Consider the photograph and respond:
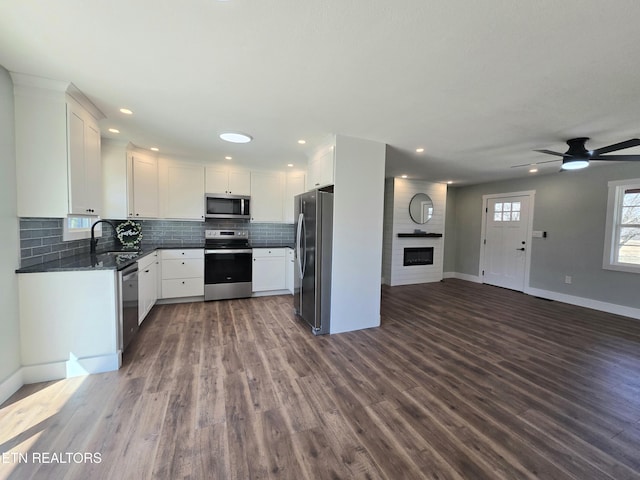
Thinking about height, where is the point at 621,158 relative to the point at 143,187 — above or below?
above

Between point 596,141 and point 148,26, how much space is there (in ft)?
15.4

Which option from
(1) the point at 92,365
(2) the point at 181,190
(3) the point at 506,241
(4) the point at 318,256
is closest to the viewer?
(1) the point at 92,365

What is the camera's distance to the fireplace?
20.0 ft

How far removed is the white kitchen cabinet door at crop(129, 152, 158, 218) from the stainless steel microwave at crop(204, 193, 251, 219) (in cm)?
78

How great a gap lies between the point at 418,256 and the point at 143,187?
5687 mm

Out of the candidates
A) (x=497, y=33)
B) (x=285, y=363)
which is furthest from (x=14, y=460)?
(x=497, y=33)

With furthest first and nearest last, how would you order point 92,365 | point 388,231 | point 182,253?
point 388,231
point 182,253
point 92,365

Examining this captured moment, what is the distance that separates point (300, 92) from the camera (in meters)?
2.11

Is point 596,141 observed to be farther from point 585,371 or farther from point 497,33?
point 497,33

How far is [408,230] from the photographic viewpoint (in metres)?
6.07

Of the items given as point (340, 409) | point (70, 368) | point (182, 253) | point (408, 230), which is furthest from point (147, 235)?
point (408, 230)

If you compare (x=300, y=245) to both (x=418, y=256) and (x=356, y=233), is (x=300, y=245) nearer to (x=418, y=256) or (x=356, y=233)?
(x=356, y=233)

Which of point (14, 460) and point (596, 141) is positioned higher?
point (596, 141)

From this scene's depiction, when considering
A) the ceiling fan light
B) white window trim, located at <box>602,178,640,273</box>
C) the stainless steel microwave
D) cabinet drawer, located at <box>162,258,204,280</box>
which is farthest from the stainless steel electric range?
white window trim, located at <box>602,178,640,273</box>
